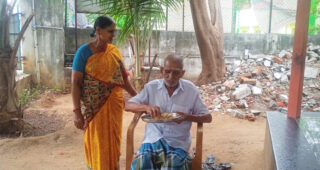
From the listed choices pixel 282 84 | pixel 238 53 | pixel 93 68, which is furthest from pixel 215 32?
pixel 93 68

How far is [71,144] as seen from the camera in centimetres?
388

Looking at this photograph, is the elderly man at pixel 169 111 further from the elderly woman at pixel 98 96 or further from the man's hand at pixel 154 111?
the elderly woman at pixel 98 96

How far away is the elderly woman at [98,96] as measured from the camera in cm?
242

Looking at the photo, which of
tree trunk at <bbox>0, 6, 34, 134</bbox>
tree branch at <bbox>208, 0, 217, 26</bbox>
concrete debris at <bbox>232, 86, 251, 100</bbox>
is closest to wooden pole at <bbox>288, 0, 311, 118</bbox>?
concrete debris at <bbox>232, 86, 251, 100</bbox>

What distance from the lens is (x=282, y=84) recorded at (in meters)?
6.78

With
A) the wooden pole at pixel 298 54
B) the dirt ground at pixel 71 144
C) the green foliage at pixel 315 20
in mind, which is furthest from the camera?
the green foliage at pixel 315 20

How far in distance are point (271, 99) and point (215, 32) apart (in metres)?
2.38

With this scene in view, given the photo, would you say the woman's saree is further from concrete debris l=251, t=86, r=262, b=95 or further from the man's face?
concrete debris l=251, t=86, r=262, b=95

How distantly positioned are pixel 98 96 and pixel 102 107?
11cm

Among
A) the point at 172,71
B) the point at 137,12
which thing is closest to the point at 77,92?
the point at 172,71

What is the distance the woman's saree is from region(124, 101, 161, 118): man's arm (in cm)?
25

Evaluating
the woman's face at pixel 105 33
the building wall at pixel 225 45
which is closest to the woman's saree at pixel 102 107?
the woman's face at pixel 105 33

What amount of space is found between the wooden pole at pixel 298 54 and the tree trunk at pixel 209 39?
163 inches

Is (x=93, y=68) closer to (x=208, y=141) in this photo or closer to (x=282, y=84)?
(x=208, y=141)
